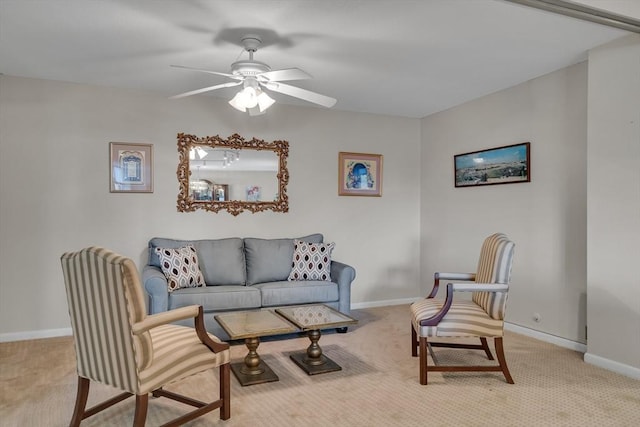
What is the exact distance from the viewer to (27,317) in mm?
4059

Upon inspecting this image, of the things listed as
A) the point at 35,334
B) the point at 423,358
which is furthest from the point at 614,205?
the point at 35,334

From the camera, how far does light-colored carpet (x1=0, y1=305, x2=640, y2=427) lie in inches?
97.3

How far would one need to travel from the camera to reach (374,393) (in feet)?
9.25

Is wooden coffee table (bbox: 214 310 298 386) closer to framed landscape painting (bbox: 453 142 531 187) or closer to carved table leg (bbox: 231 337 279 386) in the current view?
carved table leg (bbox: 231 337 279 386)

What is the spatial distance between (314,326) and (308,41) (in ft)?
7.00

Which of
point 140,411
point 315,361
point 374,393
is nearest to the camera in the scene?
point 140,411

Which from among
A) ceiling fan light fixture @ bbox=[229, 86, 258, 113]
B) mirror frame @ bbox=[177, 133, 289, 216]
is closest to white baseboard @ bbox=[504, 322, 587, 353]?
mirror frame @ bbox=[177, 133, 289, 216]

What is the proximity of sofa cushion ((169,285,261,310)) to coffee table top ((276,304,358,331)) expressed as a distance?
0.53 meters

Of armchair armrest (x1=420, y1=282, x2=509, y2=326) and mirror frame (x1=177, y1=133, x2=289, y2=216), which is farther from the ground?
mirror frame (x1=177, y1=133, x2=289, y2=216)

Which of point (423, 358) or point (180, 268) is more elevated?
point (180, 268)

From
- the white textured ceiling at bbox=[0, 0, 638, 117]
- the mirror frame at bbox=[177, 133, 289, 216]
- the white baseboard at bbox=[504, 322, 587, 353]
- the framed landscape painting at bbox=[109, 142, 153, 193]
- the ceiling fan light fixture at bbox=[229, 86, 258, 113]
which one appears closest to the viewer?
the white textured ceiling at bbox=[0, 0, 638, 117]

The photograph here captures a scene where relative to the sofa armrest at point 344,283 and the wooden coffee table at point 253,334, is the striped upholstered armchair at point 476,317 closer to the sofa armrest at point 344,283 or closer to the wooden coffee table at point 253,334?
the wooden coffee table at point 253,334

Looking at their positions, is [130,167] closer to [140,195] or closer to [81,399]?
[140,195]

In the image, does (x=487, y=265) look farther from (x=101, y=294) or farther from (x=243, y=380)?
(x=101, y=294)
